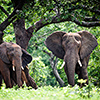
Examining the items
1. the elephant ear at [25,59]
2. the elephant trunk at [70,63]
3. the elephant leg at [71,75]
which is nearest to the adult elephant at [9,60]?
the elephant ear at [25,59]

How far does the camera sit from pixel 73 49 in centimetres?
1201

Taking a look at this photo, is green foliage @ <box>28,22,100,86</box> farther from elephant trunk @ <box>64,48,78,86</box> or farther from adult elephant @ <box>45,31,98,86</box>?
elephant trunk @ <box>64,48,78,86</box>

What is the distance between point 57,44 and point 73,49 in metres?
1.75

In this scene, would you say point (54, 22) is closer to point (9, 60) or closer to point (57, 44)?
point (57, 44)

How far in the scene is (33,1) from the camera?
480 inches

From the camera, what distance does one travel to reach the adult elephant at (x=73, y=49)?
11.6 metres

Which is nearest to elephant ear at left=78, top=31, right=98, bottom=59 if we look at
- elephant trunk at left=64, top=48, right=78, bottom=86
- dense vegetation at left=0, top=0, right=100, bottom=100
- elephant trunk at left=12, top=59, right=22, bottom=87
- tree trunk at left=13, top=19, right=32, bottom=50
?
dense vegetation at left=0, top=0, right=100, bottom=100

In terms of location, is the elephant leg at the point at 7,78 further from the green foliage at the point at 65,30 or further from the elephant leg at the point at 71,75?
the green foliage at the point at 65,30

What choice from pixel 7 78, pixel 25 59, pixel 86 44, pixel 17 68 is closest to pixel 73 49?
pixel 86 44

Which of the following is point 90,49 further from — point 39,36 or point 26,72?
point 39,36

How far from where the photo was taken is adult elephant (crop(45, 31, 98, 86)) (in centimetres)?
1155

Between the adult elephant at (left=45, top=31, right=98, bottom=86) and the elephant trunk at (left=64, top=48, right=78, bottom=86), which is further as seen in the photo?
the adult elephant at (left=45, top=31, right=98, bottom=86)

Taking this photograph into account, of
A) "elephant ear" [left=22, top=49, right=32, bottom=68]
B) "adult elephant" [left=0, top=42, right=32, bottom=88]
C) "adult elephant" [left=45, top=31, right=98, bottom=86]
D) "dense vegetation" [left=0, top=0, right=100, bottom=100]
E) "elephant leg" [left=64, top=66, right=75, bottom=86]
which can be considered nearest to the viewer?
"dense vegetation" [left=0, top=0, right=100, bottom=100]

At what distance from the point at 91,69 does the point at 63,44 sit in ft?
24.5
